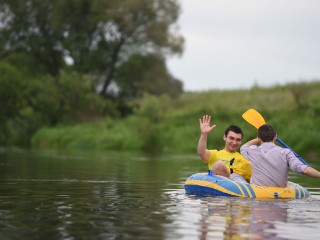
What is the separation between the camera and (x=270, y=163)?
37.6 ft

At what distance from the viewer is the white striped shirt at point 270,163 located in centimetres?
1134

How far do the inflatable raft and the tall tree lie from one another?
3728cm

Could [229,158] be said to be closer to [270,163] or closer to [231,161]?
[231,161]

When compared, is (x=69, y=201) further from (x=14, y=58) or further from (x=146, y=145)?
(x=14, y=58)

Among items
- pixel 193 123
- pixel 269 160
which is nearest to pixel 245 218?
pixel 269 160

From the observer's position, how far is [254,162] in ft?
38.0

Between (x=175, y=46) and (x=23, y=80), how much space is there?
10.6 m

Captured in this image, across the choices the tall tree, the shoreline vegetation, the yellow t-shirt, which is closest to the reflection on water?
the yellow t-shirt

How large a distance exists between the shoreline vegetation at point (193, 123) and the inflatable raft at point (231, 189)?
17.2 meters

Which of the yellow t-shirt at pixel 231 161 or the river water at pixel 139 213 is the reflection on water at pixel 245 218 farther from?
the yellow t-shirt at pixel 231 161

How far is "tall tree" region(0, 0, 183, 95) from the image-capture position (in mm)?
49844

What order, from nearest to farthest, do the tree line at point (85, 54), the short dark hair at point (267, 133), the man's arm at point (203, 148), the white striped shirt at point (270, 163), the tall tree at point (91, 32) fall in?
the white striped shirt at point (270, 163) → the short dark hair at point (267, 133) → the man's arm at point (203, 148) → the tree line at point (85, 54) → the tall tree at point (91, 32)

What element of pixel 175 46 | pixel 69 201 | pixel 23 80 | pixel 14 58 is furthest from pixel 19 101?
pixel 69 201

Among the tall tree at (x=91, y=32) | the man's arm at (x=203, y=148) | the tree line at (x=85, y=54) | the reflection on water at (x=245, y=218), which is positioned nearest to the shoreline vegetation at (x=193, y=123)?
the tree line at (x=85, y=54)
